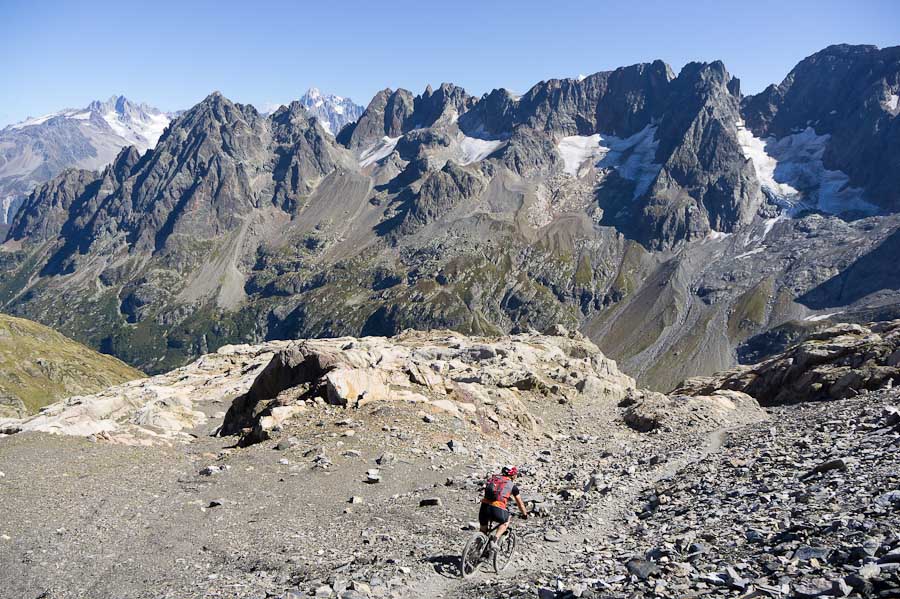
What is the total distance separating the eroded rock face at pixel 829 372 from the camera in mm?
49844

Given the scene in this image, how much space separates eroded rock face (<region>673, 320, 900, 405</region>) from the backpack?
4372 cm

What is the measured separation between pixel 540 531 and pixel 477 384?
33.6 m

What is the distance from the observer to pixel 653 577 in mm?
13719

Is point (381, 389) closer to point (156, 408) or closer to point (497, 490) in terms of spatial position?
point (497, 490)

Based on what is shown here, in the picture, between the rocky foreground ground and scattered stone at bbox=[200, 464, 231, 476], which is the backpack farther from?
scattered stone at bbox=[200, 464, 231, 476]

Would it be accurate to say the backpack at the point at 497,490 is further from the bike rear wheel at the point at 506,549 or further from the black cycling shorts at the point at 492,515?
the bike rear wheel at the point at 506,549

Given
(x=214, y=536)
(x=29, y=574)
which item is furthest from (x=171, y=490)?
(x=29, y=574)

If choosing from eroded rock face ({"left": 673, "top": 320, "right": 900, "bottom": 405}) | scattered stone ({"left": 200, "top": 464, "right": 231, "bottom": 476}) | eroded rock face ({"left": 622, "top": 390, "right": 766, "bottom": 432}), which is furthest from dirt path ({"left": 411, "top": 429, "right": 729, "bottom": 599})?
eroded rock face ({"left": 673, "top": 320, "right": 900, "bottom": 405})

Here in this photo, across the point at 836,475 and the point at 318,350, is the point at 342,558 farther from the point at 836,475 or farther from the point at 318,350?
the point at 318,350

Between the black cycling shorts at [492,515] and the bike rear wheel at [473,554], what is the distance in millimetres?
552

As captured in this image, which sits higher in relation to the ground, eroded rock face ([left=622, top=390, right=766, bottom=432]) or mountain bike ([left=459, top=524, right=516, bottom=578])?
eroded rock face ([left=622, top=390, right=766, bottom=432])

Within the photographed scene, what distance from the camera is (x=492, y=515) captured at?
709 inches

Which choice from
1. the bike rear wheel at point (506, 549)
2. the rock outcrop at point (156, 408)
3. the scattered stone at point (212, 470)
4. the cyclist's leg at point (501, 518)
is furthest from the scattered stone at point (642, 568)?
the rock outcrop at point (156, 408)

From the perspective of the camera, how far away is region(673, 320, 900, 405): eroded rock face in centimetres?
4984
